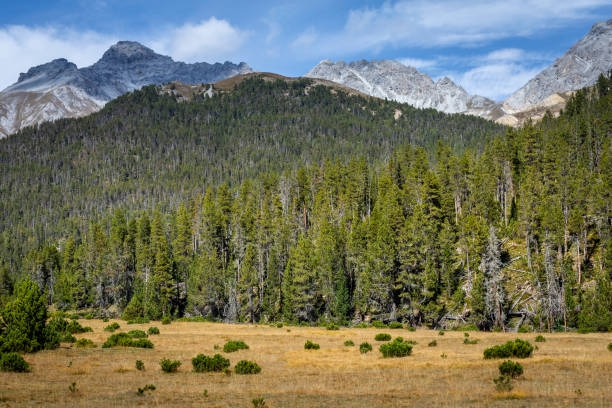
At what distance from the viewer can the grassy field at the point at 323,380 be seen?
627 inches

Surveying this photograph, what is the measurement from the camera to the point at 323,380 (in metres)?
20.5

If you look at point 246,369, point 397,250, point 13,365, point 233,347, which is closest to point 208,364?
point 246,369

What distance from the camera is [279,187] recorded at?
11469cm

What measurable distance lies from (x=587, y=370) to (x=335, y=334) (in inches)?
1021

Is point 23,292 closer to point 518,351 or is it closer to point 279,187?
point 518,351

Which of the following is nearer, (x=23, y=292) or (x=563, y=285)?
(x=23, y=292)

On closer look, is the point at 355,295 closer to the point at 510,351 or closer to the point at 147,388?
the point at 510,351

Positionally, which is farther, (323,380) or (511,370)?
(323,380)

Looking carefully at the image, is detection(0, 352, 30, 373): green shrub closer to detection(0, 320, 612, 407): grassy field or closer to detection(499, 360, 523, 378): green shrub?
detection(0, 320, 612, 407): grassy field

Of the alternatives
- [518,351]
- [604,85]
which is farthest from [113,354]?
[604,85]

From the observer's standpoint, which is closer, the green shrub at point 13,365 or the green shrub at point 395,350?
the green shrub at point 13,365

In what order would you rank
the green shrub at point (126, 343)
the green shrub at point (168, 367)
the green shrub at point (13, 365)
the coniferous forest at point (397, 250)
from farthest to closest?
the coniferous forest at point (397, 250) < the green shrub at point (126, 343) < the green shrub at point (168, 367) < the green shrub at point (13, 365)

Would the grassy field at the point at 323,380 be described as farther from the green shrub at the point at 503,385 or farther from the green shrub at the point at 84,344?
the green shrub at the point at 84,344

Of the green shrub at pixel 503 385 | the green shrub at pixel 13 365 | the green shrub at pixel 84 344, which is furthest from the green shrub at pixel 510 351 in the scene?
the green shrub at pixel 84 344
